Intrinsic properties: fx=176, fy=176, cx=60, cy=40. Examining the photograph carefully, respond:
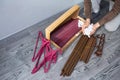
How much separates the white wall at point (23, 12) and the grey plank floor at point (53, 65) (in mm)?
94

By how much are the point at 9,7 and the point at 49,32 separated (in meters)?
0.34

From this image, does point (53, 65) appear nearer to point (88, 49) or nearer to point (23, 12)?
point (88, 49)

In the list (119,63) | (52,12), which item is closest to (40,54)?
(52,12)

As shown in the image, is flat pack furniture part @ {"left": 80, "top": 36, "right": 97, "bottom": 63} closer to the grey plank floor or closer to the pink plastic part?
the grey plank floor

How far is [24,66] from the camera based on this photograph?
124 centimetres

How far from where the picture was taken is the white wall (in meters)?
1.28

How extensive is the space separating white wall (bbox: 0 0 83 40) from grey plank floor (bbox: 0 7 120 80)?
0.09 metres

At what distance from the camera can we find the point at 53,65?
123 centimetres

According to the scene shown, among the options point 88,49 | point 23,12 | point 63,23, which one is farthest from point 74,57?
point 23,12

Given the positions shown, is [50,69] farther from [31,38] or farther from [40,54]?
[31,38]

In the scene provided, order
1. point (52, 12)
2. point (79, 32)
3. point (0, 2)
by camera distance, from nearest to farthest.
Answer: point (0, 2) < point (79, 32) < point (52, 12)

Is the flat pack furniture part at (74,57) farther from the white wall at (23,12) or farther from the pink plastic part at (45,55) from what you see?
the white wall at (23,12)

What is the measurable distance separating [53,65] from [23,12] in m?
0.48

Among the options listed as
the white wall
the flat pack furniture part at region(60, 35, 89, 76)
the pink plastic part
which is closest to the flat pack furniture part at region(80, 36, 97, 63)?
the flat pack furniture part at region(60, 35, 89, 76)
